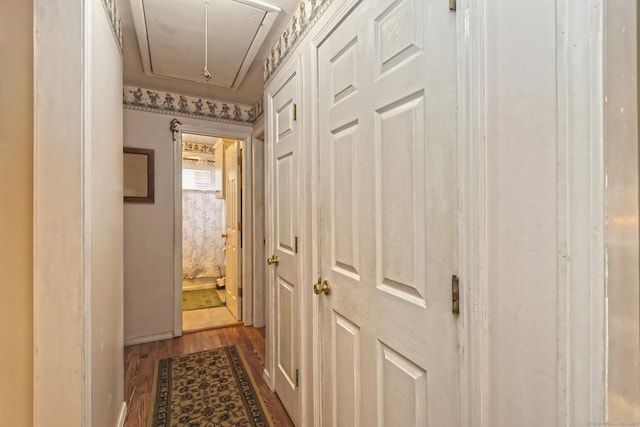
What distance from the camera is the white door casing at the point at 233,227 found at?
3473 millimetres

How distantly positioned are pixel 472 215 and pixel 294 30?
1603 millimetres

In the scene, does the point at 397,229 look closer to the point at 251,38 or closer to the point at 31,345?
the point at 31,345

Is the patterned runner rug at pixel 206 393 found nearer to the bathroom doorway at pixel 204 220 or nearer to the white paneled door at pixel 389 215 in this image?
the white paneled door at pixel 389 215

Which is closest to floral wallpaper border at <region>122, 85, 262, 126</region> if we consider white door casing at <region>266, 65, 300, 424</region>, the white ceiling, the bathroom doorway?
the white ceiling

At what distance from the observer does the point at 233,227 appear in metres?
3.68

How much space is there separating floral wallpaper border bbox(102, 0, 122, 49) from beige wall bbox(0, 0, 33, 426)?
2.08 ft

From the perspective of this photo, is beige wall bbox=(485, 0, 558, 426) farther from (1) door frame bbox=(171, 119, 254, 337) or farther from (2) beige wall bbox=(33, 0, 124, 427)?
(1) door frame bbox=(171, 119, 254, 337)

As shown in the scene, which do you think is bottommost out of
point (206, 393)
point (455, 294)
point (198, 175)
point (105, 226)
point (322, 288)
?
point (206, 393)

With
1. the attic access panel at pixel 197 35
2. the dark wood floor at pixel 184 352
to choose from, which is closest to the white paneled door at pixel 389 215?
the attic access panel at pixel 197 35

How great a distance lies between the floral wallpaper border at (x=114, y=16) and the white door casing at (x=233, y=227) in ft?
5.82

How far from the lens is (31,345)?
974 millimetres

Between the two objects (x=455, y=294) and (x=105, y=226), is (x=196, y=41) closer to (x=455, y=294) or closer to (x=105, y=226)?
(x=105, y=226)

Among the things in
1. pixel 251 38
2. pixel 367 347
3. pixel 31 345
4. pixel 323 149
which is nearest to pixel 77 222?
pixel 31 345

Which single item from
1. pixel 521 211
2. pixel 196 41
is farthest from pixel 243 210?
pixel 521 211
